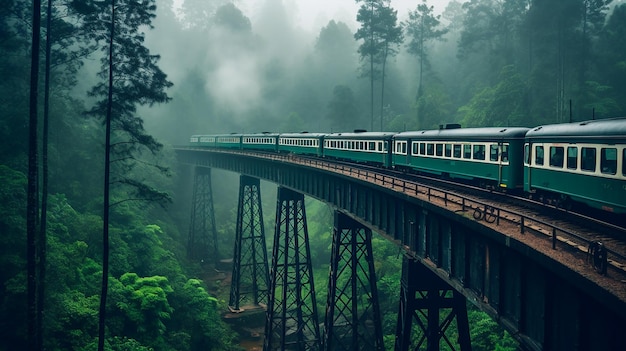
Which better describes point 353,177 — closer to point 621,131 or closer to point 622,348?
point 621,131

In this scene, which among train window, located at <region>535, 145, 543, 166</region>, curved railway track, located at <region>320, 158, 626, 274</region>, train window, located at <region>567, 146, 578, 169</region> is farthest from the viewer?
train window, located at <region>535, 145, 543, 166</region>

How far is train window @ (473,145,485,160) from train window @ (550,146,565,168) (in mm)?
3435

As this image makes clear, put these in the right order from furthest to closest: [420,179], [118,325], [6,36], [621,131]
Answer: [6,36] → [420,179] → [118,325] → [621,131]

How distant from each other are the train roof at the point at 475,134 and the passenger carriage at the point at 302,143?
35.0ft

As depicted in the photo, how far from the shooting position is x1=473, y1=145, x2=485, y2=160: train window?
17906mm

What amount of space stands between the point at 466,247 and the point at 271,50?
322 ft

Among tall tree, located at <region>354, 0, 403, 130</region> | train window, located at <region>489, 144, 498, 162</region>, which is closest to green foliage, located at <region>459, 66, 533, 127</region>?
tall tree, located at <region>354, 0, 403, 130</region>

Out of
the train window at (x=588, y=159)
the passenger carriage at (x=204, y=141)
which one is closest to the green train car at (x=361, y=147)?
the train window at (x=588, y=159)

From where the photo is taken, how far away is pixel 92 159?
3691cm

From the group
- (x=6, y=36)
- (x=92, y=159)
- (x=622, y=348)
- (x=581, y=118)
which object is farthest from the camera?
(x=581, y=118)

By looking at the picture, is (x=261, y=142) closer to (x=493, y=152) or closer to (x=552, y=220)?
(x=493, y=152)

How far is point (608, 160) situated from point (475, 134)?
7.09 metres

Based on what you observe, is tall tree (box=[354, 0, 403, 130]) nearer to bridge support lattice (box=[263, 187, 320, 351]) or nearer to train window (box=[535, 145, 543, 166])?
bridge support lattice (box=[263, 187, 320, 351])

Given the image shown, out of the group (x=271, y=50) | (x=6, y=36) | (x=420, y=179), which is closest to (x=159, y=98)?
Result: (x=420, y=179)
